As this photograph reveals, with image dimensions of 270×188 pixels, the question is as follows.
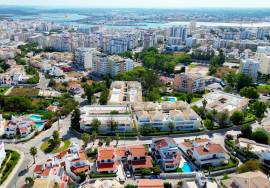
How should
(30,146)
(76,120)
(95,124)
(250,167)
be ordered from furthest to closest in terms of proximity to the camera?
1. (76,120)
2. (95,124)
3. (30,146)
4. (250,167)

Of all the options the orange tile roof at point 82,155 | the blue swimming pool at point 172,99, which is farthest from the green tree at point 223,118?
the orange tile roof at point 82,155

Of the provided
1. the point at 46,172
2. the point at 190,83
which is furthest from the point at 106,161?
the point at 190,83

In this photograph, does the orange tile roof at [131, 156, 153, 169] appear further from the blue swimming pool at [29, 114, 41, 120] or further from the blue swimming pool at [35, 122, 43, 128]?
the blue swimming pool at [29, 114, 41, 120]

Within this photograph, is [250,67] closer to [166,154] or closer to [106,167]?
[166,154]

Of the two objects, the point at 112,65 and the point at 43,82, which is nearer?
the point at 43,82

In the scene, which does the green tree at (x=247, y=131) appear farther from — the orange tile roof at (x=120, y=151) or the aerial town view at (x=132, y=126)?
the orange tile roof at (x=120, y=151)

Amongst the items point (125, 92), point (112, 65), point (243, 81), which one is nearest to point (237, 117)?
point (243, 81)

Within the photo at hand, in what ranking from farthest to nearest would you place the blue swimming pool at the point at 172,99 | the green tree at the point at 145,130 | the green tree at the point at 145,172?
the blue swimming pool at the point at 172,99 < the green tree at the point at 145,130 < the green tree at the point at 145,172

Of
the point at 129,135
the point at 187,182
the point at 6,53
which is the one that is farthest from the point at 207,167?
the point at 6,53

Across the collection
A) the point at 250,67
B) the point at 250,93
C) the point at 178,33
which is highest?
the point at 178,33

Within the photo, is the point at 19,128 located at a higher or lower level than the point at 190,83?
lower

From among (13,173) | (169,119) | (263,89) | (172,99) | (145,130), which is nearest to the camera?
(13,173)
